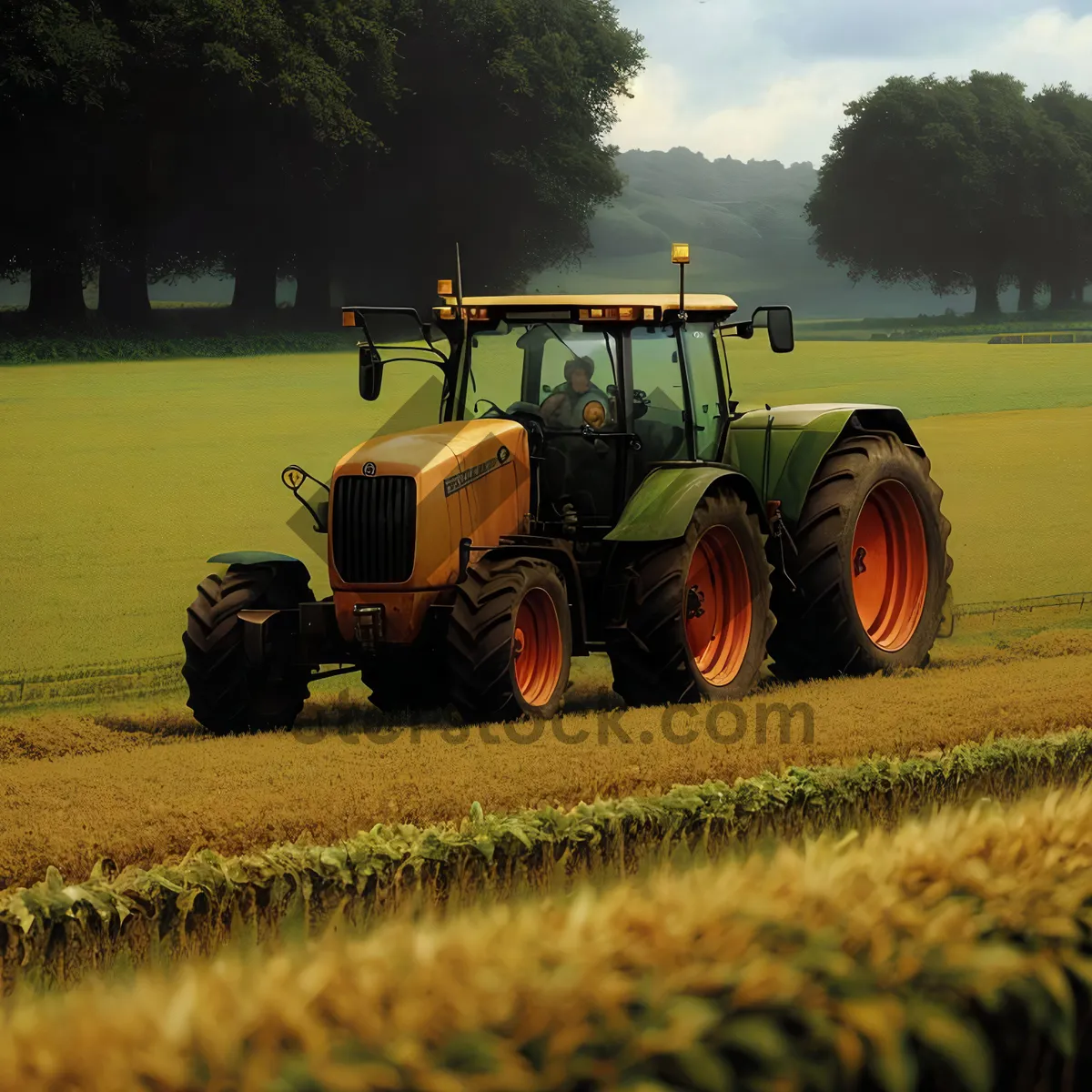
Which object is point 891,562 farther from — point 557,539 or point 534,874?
point 534,874

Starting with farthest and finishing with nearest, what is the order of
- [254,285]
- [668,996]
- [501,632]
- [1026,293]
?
[1026,293]
[254,285]
[501,632]
[668,996]

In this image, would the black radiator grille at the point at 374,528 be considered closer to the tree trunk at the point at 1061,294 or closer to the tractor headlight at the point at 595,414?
the tractor headlight at the point at 595,414

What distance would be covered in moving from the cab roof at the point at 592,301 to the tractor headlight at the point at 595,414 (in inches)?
20.3

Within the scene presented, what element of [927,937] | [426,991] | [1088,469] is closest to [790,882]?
[927,937]

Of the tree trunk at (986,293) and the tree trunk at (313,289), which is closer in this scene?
the tree trunk at (313,289)

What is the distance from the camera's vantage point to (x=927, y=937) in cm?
297

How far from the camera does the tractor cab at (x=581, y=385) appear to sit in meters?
8.55

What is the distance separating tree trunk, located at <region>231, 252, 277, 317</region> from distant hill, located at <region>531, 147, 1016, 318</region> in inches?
304

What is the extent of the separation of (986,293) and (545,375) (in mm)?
35779

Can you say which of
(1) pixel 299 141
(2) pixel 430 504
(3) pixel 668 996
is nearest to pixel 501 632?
(2) pixel 430 504

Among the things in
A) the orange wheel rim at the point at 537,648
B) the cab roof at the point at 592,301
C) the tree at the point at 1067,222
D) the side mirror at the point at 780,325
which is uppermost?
the tree at the point at 1067,222

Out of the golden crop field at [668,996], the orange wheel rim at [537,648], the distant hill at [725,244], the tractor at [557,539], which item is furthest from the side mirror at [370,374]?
the distant hill at [725,244]

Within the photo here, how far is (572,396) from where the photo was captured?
28.3ft

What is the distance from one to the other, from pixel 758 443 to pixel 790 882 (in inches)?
267
